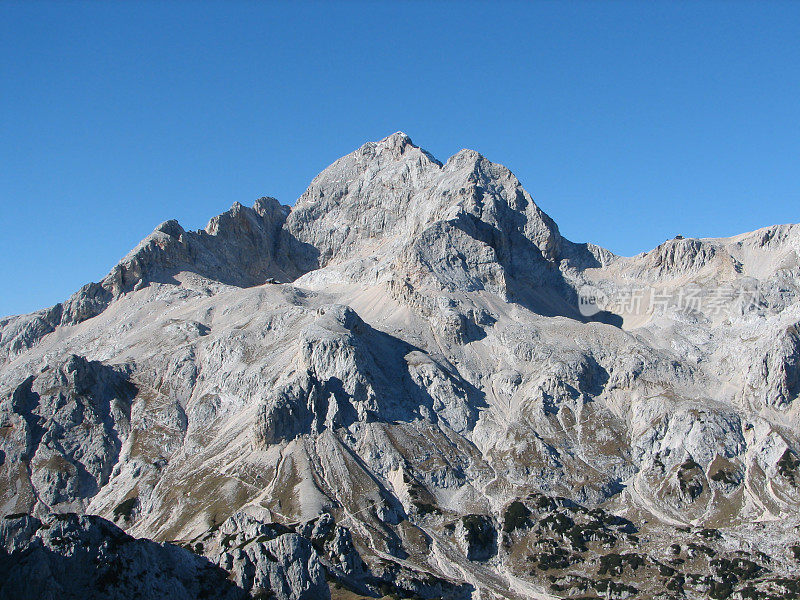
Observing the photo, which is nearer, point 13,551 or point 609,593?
point 13,551

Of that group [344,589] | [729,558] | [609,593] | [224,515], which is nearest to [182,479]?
[224,515]

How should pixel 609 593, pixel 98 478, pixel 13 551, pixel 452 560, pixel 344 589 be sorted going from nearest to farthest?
pixel 13 551 < pixel 344 589 < pixel 609 593 < pixel 452 560 < pixel 98 478

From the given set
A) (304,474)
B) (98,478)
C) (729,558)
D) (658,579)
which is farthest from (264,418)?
(729,558)

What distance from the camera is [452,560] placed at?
166 meters

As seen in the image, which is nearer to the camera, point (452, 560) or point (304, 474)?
point (452, 560)

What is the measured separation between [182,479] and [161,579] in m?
81.4

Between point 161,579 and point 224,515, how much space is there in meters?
63.5

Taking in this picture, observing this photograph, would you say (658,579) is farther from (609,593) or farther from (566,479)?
(566,479)

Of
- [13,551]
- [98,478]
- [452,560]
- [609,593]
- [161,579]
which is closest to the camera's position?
[13,551]

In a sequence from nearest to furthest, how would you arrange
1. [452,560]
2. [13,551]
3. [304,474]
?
[13,551], [452,560], [304,474]

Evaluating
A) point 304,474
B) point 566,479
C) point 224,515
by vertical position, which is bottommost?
point 224,515

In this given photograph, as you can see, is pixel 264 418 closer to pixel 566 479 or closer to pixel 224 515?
pixel 224 515

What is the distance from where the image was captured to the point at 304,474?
182 m

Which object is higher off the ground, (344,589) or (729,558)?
(729,558)
